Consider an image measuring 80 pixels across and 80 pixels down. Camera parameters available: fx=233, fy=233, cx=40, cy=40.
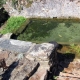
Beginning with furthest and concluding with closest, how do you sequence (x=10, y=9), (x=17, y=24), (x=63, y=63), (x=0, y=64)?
(x=10, y=9), (x=17, y=24), (x=63, y=63), (x=0, y=64)

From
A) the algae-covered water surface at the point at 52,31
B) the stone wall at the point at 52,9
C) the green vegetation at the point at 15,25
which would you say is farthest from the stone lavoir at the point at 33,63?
the stone wall at the point at 52,9

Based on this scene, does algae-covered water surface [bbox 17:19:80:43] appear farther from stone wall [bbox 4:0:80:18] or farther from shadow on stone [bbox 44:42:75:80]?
shadow on stone [bbox 44:42:75:80]

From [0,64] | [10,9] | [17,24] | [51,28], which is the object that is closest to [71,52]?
[51,28]

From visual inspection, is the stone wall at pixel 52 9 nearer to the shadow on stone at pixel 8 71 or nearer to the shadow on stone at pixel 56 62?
the shadow on stone at pixel 56 62

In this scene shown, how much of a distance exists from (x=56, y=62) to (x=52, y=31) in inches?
156

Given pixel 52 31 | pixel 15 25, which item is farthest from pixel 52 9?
pixel 15 25

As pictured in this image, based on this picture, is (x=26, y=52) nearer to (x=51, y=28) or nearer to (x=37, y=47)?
(x=37, y=47)

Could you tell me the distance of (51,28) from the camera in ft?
38.3

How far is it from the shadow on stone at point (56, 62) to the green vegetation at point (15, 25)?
380 centimetres

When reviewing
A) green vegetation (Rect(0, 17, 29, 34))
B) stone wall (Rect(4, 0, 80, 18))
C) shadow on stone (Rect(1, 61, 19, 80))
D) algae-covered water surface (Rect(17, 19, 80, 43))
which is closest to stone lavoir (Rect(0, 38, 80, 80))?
shadow on stone (Rect(1, 61, 19, 80))

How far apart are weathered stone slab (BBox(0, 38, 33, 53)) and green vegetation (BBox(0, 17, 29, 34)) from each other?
3644 millimetres

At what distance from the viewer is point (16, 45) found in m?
8.02

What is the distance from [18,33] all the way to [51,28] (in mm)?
1684

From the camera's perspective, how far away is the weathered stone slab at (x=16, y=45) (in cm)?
777
